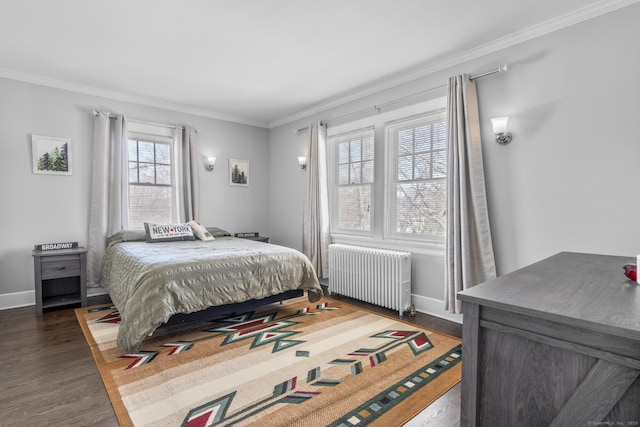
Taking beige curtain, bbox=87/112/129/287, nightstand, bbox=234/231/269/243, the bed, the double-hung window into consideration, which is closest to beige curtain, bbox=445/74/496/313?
the bed

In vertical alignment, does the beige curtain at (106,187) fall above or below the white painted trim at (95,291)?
above

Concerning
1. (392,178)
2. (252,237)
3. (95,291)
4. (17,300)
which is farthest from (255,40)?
(17,300)

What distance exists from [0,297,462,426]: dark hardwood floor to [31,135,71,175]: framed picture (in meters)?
1.66

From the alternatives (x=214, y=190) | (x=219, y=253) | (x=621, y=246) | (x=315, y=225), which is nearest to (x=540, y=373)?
(x=621, y=246)

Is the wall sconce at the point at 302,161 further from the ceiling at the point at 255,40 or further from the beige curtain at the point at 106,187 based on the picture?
the beige curtain at the point at 106,187

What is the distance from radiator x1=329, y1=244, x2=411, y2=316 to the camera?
3.40m

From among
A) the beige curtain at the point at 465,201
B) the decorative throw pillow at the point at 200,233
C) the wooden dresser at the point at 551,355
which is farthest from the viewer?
the decorative throw pillow at the point at 200,233

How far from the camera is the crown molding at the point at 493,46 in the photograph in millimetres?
2340

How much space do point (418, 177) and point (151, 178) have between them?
11.6 feet

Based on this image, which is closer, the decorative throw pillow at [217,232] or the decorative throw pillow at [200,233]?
the decorative throw pillow at [200,233]

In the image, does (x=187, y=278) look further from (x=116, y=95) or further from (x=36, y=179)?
(x=116, y=95)

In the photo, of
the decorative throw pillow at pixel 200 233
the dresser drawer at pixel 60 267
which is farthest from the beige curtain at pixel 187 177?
the dresser drawer at pixel 60 267

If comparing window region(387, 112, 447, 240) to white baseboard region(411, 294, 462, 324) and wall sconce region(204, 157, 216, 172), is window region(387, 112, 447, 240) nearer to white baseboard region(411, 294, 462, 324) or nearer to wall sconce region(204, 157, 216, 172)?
white baseboard region(411, 294, 462, 324)

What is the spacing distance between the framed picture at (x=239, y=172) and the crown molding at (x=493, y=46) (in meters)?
1.78
